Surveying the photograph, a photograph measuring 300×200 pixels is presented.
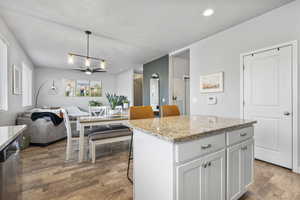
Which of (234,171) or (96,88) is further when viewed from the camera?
(96,88)

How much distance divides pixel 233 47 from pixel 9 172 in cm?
371

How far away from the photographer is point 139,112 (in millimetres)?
2039

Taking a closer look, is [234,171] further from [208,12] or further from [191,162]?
[208,12]

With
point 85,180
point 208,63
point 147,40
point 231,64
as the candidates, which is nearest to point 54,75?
point 147,40

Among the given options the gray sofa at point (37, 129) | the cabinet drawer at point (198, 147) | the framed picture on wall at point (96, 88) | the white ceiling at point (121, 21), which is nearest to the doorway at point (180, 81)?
the white ceiling at point (121, 21)

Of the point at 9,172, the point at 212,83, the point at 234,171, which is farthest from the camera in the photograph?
the point at 212,83

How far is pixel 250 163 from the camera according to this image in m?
1.51

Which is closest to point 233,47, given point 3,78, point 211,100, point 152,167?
point 211,100

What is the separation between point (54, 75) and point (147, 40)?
17.8 feet

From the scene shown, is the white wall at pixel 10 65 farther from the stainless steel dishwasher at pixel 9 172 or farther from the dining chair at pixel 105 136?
the stainless steel dishwasher at pixel 9 172

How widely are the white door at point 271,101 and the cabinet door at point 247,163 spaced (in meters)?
1.26

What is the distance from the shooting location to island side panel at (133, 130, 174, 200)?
3.10 feet

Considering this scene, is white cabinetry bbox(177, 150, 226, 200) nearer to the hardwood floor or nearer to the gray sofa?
the hardwood floor

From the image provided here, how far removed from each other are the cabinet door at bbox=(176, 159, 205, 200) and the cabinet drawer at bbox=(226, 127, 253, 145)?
0.43 meters
